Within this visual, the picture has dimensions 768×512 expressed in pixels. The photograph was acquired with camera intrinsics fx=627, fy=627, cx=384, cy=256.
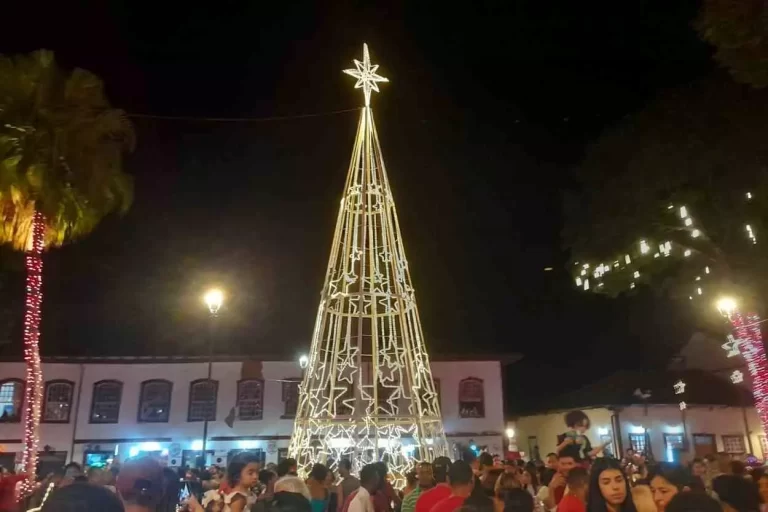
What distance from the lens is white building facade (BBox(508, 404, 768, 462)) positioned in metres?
28.0

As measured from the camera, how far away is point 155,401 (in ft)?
89.9

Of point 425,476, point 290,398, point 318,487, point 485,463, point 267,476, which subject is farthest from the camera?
point 290,398

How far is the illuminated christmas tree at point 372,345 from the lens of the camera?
10648 mm

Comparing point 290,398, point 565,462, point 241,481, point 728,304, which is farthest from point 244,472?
point 290,398

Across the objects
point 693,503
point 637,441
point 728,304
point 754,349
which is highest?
point 728,304

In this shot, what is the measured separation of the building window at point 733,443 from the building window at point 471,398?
11.2 meters

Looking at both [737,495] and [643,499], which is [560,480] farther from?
[737,495]

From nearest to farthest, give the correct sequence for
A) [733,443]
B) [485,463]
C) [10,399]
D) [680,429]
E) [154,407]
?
[485,463] < [10,399] < [154,407] < [680,429] < [733,443]

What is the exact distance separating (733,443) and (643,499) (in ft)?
91.4

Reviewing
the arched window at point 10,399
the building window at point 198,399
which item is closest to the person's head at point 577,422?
the building window at point 198,399

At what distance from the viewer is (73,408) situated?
88.3 ft

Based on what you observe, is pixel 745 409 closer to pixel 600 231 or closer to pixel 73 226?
pixel 600 231

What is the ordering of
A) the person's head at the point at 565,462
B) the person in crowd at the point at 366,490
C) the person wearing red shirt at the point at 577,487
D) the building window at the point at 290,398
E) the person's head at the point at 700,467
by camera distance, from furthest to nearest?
the building window at the point at 290,398 → the person's head at the point at 700,467 → the person in crowd at the point at 366,490 → the person's head at the point at 565,462 → the person wearing red shirt at the point at 577,487

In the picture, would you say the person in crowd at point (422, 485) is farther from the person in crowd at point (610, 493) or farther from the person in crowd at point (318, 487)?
the person in crowd at point (610, 493)
